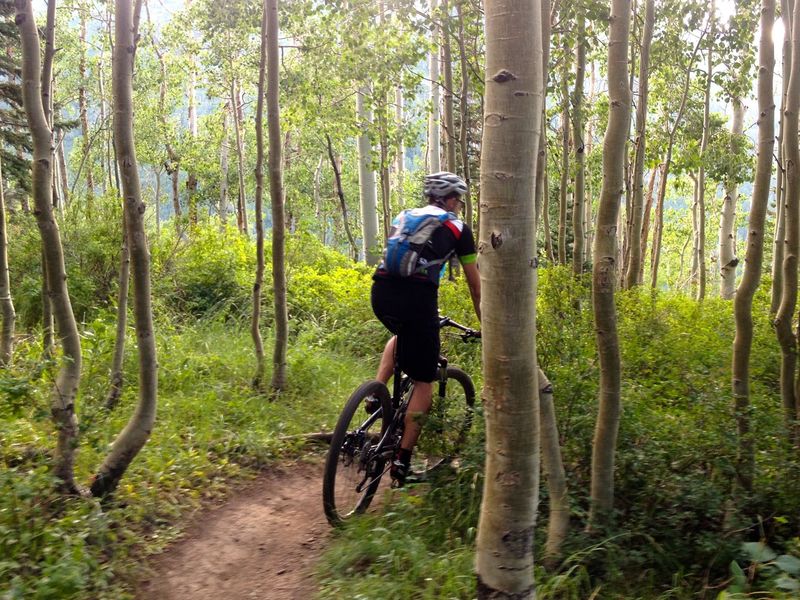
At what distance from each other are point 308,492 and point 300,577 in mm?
1264

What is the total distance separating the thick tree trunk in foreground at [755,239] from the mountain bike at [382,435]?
1.82 metres

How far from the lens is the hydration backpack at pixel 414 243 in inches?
155

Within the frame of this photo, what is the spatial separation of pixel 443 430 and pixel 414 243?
1453 mm

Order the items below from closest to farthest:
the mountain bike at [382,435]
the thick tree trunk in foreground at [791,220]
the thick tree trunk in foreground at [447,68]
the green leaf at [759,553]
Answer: the green leaf at [759,553], the mountain bike at [382,435], the thick tree trunk in foreground at [791,220], the thick tree trunk in foreground at [447,68]

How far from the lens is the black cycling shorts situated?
13.3 ft

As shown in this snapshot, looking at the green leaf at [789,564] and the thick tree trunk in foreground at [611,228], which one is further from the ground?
the thick tree trunk in foreground at [611,228]

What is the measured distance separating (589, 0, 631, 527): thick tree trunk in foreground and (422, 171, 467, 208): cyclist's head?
0.91 m

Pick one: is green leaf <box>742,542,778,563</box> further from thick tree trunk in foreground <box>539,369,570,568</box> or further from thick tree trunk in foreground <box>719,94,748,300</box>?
thick tree trunk in foreground <box>719,94,748,300</box>

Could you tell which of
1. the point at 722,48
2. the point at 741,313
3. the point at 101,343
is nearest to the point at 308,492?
the point at 101,343

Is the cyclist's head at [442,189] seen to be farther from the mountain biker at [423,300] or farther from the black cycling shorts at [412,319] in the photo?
the black cycling shorts at [412,319]

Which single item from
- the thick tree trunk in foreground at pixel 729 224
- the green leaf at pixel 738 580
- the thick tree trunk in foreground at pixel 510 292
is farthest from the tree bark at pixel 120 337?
the thick tree trunk in foreground at pixel 729 224

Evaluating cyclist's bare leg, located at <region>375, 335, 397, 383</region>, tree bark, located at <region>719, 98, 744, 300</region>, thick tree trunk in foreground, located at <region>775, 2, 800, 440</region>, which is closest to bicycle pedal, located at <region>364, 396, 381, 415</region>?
cyclist's bare leg, located at <region>375, 335, 397, 383</region>

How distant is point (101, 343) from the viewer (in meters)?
6.38

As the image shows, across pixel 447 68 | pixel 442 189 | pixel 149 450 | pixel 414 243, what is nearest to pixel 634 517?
pixel 414 243
